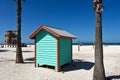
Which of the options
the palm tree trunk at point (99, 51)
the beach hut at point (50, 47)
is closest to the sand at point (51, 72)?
the beach hut at point (50, 47)

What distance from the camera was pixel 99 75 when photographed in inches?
321

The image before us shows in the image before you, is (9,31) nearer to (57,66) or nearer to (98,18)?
(57,66)

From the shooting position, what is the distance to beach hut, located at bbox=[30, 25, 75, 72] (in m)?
11.2

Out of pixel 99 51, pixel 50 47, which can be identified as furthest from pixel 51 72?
pixel 99 51

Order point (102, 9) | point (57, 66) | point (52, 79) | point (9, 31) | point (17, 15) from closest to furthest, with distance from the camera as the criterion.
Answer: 1. point (102, 9)
2. point (52, 79)
3. point (57, 66)
4. point (17, 15)
5. point (9, 31)

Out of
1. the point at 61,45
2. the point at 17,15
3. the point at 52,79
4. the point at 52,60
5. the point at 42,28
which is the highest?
the point at 17,15

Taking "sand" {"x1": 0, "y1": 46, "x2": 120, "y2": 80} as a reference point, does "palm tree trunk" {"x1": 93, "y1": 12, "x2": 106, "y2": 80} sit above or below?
above

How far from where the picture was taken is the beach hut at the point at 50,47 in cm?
1116

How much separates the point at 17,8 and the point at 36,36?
4.19m

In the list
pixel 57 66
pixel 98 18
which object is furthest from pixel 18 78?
pixel 98 18

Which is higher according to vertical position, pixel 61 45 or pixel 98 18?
pixel 98 18

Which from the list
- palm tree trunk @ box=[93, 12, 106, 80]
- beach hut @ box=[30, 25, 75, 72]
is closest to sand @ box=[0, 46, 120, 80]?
beach hut @ box=[30, 25, 75, 72]

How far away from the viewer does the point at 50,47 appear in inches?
454

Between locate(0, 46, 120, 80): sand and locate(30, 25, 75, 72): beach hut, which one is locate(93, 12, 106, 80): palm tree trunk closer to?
locate(0, 46, 120, 80): sand
